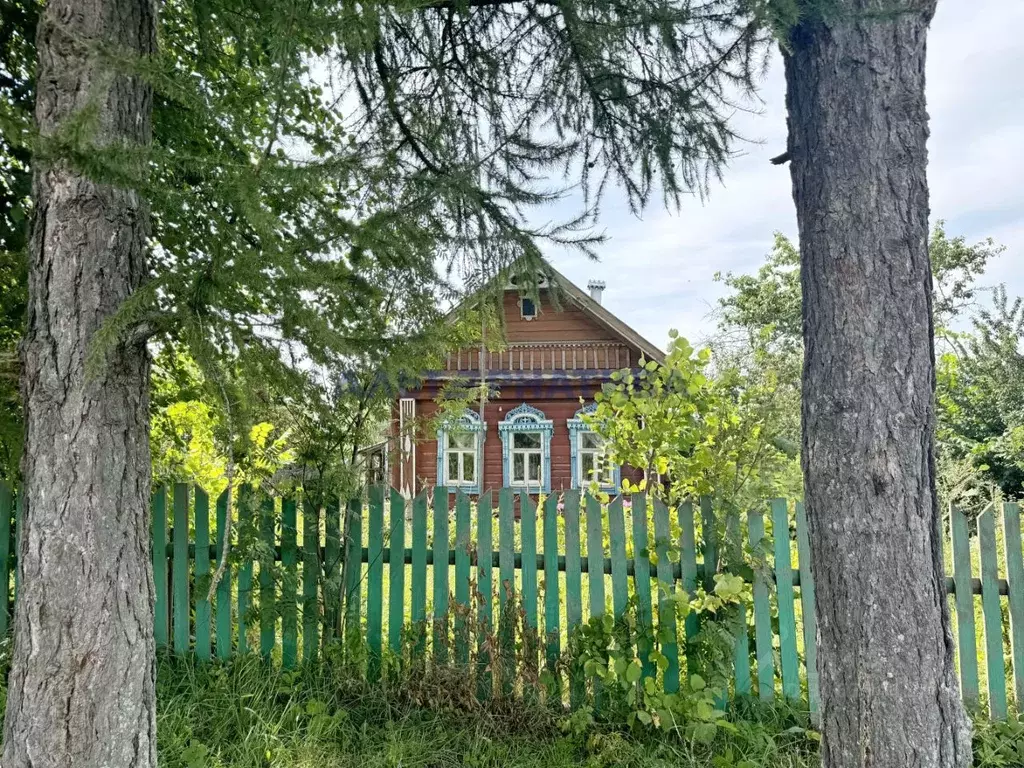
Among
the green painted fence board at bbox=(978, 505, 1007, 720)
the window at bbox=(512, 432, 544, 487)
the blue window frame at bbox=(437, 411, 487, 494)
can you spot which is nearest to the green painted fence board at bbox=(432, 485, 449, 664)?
the green painted fence board at bbox=(978, 505, 1007, 720)

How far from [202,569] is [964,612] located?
4203 mm

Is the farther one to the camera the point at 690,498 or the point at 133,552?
the point at 690,498

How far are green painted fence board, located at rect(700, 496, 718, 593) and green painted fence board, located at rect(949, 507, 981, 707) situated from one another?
A: 1188mm

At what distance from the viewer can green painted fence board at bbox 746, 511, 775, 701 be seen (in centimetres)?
318

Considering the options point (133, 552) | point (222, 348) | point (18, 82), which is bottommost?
point (133, 552)

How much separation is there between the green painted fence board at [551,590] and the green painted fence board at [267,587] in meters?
1.50

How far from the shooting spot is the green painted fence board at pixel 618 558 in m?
3.28

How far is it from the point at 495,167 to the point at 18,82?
265 centimetres

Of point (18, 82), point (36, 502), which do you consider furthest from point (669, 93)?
point (18, 82)

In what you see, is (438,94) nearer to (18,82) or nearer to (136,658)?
(18,82)

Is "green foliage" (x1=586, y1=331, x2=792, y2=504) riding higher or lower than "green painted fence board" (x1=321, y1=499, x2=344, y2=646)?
higher

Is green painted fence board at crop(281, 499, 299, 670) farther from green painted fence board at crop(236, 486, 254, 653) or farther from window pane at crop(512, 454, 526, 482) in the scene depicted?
window pane at crop(512, 454, 526, 482)

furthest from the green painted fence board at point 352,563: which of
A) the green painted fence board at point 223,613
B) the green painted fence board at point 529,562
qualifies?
the green painted fence board at point 529,562

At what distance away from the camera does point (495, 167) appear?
3357mm
